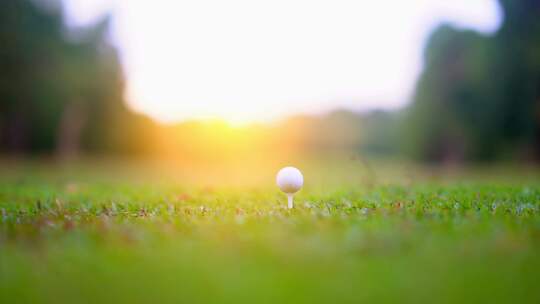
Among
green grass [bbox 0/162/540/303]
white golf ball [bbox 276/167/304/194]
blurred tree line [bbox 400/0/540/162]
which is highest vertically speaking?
blurred tree line [bbox 400/0/540/162]

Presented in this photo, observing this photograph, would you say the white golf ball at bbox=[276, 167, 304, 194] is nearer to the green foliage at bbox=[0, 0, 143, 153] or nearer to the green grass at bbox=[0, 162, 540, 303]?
the green grass at bbox=[0, 162, 540, 303]

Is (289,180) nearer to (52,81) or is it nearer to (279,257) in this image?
(279,257)

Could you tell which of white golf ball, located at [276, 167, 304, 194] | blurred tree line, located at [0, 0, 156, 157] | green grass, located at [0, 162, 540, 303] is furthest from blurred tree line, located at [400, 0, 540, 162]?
blurred tree line, located at [0, 0, 156, 157]

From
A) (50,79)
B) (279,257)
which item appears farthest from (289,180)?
(50,79)

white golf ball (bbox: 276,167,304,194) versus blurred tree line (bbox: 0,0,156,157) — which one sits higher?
blurred tree line (bbox: 0,0,156,157)

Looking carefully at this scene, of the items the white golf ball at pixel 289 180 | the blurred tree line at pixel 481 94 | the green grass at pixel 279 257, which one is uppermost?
the blurred tree line at pixel 481 94

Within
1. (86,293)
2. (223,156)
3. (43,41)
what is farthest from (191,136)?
(86,293)

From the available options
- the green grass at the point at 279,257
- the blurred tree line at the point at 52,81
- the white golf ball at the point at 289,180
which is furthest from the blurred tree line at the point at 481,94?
the blurred tree line at the point at 52,81

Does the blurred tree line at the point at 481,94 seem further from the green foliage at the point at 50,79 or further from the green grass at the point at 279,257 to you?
the green foliage at the point at 50,79

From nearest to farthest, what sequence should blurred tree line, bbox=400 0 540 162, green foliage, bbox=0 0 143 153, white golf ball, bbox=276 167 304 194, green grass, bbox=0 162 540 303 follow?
green grass, bbox=0 162 540 303 < white golf ball, bbox=276 167 304 194 < blurred tree line, bbox=400 0 540 162 < green foliage, bbox=0 0 143 153

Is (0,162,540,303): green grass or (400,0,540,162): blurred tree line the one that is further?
(400,0,540,162): blurred tree line

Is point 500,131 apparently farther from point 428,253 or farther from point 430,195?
point 428,253
